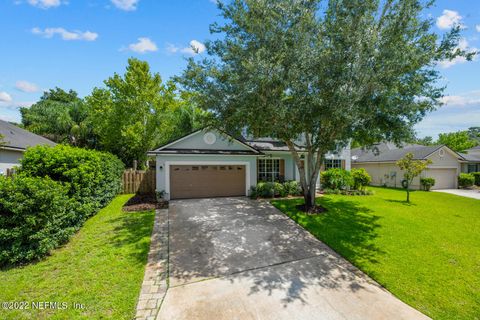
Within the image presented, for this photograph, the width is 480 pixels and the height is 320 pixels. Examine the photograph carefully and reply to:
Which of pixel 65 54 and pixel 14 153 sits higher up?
pixel 65 54

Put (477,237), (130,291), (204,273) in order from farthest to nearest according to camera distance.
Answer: (477,237), (204,273), (130,291)

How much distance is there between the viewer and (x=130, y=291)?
431cm

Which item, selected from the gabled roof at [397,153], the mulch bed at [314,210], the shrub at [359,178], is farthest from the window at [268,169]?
the gabled roof at [397,153]

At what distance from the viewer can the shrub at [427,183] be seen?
19.1m

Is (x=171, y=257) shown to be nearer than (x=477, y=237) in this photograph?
Yes

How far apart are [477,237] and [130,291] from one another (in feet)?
36.1

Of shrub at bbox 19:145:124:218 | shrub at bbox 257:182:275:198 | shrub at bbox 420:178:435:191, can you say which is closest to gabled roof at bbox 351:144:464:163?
shrub at bbox 420:178:435:191

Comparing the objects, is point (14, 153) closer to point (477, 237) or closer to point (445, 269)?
point (445, 269)

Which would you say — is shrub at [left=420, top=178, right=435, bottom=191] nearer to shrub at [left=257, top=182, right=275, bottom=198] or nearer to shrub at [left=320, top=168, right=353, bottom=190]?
shrub at [left=320, top=168, right=353, bottom=190]

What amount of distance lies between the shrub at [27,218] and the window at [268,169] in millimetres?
11675

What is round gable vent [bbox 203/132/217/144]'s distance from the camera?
541 inches

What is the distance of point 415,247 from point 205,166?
10476 mm

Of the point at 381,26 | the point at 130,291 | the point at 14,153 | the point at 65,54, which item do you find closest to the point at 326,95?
the point at 381,26

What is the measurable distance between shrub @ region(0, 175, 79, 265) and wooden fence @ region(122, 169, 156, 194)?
356 inches
